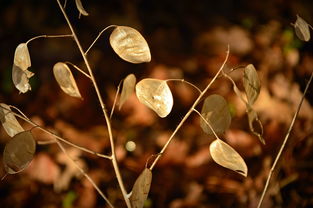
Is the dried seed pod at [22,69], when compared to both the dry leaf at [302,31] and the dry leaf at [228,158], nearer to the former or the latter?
the dry leaf at [228,158]

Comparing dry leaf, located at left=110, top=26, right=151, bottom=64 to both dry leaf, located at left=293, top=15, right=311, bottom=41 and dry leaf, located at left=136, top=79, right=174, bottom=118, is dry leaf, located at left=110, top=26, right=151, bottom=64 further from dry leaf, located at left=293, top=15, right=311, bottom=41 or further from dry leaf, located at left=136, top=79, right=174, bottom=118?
dry leaf, located at left=293, top=15, right=311, bottom=41

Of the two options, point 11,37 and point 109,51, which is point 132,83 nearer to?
point 109,51

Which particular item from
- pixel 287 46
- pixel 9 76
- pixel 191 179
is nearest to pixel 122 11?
Result: pixel 9 76

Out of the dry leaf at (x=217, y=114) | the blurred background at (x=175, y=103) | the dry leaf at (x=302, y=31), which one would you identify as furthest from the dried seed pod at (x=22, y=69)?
the blurred background at (x=175, y=103)

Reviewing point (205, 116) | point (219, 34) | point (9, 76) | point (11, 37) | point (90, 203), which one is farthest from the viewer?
point (219, 34)

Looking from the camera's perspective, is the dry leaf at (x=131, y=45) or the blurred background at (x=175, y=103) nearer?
the dry leaf at (x=131, y=45)

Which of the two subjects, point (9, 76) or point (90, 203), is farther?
point (9, 76)
